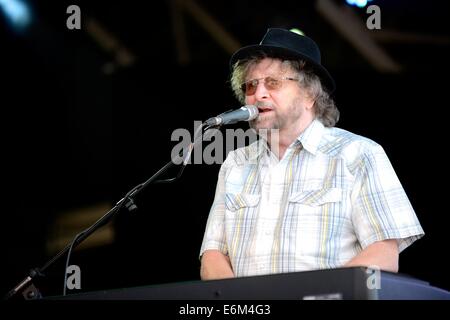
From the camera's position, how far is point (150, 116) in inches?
231

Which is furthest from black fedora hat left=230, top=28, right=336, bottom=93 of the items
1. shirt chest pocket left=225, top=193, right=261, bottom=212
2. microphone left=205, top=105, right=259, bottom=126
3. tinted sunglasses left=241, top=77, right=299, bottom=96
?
shirt chest pocket left=225, top=193, right=261, bottom=212

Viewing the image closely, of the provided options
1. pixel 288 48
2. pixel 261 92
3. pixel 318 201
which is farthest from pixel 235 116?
pixel 288 48

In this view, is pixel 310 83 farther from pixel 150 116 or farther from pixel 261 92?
pixel 150 116

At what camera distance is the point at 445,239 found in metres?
4.52

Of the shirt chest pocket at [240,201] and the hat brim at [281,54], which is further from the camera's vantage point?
the hat brim at [281,54]

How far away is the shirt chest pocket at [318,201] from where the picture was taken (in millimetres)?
2951

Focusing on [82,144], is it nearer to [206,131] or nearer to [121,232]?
[121,232]

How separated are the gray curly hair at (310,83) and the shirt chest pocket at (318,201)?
55 cm

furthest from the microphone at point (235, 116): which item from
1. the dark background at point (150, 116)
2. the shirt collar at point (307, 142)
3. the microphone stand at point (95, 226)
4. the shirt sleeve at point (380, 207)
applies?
the dark background at point (150, 116)

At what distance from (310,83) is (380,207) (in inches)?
30.7

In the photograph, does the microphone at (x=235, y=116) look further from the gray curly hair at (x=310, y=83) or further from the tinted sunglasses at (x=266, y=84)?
the gray curly hair at (x=310, y=83)

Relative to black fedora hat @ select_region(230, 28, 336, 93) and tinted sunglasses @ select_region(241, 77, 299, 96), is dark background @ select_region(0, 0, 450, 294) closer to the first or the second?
black fedora hat @ select_region(230, 28, 336, 93)

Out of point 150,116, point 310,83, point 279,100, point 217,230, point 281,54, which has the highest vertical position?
point 150,116

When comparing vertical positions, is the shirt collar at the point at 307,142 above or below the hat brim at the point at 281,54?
below
